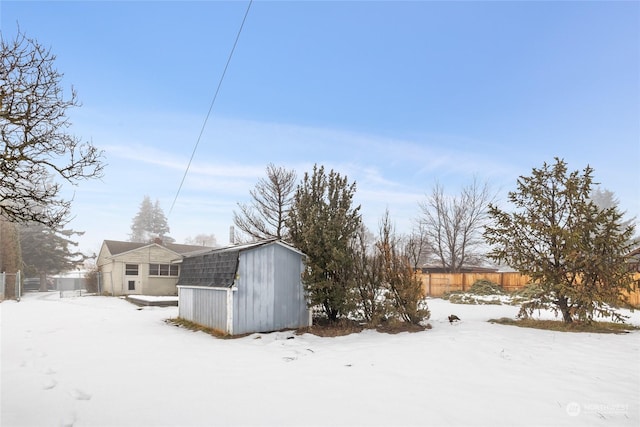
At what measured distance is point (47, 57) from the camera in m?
5.29

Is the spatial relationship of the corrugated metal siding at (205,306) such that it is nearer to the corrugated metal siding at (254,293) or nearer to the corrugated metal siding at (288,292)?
the corrugated metal siding at (254,293)

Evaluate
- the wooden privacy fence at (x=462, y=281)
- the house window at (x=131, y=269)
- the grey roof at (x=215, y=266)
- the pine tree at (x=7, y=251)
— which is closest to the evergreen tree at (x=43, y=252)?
the pine tree at (x=7, y=251)

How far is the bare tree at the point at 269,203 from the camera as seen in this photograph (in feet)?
74.3

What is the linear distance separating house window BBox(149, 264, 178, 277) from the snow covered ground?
20.7m

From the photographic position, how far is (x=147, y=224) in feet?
241

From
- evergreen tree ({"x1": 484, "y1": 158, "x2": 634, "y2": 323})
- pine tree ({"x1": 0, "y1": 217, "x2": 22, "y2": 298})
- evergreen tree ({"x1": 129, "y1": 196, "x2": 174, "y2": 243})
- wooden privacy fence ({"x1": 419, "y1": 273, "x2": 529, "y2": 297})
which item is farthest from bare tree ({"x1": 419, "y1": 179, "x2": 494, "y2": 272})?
evergreen tree ({"x1": 129, "y1": 196, "x2": 174, "y2": 243})

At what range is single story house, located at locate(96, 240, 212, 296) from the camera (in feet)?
93.6

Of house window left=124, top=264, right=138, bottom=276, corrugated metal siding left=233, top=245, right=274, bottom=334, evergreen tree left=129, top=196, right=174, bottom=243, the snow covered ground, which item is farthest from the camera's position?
evergreen tree left=129, top=196, right=174, bottom=243

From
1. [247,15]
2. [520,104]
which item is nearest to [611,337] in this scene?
[520,104]

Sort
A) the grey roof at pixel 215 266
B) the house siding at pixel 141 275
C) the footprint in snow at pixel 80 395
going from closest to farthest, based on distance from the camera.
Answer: the footprint in snow at pixel 80 395 → the grey roof at pixel 215 266 → the house siding at pixel 141 275

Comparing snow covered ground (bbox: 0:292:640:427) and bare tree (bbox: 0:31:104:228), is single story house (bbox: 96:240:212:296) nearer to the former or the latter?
snow covered ground (bbox: 0:292:640:427)

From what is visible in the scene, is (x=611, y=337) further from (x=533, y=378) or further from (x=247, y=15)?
(x=247, y=15)

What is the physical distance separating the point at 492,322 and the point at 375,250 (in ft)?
15.5

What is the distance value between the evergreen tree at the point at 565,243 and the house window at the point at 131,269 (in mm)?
27601
